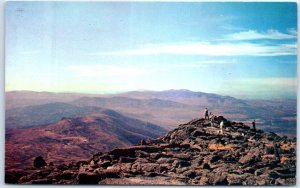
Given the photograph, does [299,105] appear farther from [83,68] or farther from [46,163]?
[46,163]

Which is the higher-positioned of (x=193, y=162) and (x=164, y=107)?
(x=164, y=107)

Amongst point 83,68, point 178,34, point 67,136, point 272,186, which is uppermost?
point 178,34

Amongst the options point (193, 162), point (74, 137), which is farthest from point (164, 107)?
point (74, 137)

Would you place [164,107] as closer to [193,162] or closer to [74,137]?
[193,162]

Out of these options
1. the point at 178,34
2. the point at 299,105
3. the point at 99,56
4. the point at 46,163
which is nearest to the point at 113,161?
the point at 46,163

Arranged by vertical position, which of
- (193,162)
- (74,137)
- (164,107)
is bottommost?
(193,162)
